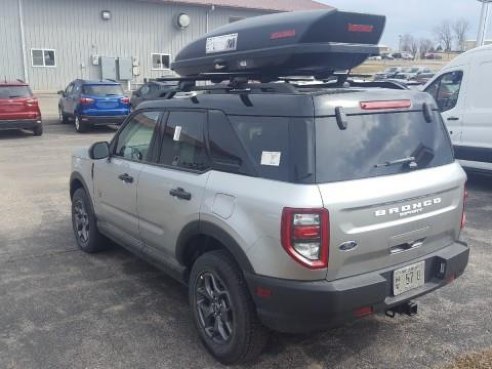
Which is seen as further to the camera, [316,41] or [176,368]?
[316,41]

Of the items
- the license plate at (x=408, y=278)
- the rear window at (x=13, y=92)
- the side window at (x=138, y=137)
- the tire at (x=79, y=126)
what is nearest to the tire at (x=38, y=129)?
the rear window at (x=13, y=92)

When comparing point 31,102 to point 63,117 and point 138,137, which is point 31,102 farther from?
point 138,137

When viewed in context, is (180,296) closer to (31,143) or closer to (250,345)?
(250,345)

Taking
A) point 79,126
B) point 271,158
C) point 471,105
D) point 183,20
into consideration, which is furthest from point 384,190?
point 183,20

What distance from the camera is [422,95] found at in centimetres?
363

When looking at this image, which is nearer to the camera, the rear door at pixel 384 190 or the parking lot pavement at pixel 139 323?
the rear door at pixel 384 190

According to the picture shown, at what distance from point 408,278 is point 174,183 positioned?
1736mm

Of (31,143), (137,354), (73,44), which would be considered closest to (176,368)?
(137,354)

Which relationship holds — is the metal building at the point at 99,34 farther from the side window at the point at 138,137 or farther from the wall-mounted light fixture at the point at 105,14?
the side window at the point at 138,137

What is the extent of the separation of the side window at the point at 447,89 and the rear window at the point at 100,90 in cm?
1106

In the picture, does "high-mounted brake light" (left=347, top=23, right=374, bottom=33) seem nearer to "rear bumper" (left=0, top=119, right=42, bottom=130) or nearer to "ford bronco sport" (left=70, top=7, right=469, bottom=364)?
"ford bronco sport" (left=70, top=7, right=469, bottom=364)

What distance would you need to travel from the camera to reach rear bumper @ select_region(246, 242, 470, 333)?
113 inches

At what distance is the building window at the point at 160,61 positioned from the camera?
29.7 metres

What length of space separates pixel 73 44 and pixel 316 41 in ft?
86.1
